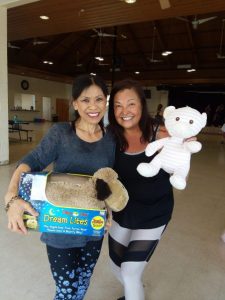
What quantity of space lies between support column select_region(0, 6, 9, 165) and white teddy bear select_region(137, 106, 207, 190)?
4.76 meters

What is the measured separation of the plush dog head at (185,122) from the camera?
110cm

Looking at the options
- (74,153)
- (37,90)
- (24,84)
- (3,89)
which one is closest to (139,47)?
(3,89)

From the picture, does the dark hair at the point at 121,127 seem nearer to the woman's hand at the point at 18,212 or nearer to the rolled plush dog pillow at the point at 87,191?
the rolled plush dog pillow at the point at 87,191

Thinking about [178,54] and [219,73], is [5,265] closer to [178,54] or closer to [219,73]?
[178,54]

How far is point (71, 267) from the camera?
1.17 m

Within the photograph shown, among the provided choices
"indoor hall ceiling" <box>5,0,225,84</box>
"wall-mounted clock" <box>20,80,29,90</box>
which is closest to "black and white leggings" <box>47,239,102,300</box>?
"indoor hall ceiling" <box>5,0,225,84</box>

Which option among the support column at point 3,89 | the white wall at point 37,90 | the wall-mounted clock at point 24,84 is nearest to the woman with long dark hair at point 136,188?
the support column at point 3,89

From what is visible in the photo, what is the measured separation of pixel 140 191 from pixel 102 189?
1.00 feet

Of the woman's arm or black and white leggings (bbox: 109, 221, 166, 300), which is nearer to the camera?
the woman's arm

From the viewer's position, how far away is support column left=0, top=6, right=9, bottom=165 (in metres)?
5.10

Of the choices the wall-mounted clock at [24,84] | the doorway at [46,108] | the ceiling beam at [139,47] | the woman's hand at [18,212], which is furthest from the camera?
the doorway at [46,108]

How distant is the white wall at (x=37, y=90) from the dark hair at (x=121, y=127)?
17041 mm

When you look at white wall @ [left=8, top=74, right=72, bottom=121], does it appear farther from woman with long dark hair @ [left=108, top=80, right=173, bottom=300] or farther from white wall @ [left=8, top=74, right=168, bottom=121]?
woman with long dark hair @ [left=108, top=80, right=173, bottom=300]

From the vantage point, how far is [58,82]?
2025 centimetres
